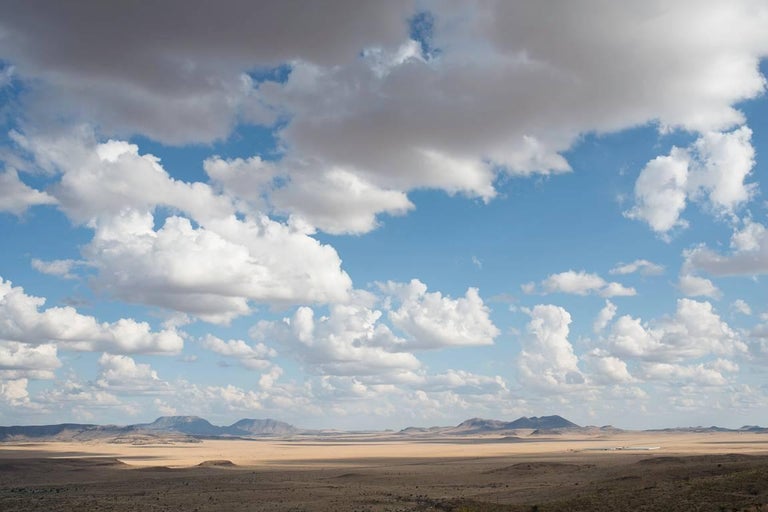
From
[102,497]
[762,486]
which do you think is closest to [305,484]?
[102,497]

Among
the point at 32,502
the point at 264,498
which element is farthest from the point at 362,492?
the point at 32,502

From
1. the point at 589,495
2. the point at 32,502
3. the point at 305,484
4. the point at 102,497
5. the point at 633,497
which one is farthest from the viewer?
the point at 305,484

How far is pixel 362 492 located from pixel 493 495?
11.8m

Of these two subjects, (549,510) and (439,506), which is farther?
(439,506)

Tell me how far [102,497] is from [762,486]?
2027 inches

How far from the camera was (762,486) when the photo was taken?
42031 mm

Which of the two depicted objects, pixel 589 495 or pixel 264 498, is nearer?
pixel 589 495

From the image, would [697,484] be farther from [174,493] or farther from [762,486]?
[174,493]

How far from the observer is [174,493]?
2413 inches

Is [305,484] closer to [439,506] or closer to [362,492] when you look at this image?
[362,492]

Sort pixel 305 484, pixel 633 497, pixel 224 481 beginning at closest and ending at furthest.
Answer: pixel 633 497, pixel 305 484, pixel 224 481

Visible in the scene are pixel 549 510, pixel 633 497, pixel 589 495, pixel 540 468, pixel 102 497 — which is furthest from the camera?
pixel 540 468

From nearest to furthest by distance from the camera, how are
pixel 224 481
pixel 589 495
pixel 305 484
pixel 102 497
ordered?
pixel 589 495, pixel 102 497, pixel 305 484, pixel 224 481

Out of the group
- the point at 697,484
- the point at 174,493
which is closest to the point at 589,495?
the point at 697,484
